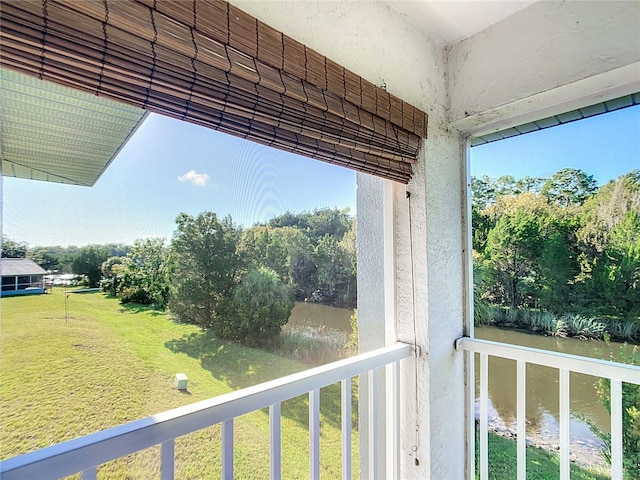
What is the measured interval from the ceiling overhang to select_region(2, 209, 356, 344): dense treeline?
185 mm

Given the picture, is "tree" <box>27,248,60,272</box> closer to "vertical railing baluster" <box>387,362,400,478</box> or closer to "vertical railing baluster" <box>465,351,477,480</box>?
"vertical railing baluster" <box>387,362,400,478</box>

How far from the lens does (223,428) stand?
3.04ft

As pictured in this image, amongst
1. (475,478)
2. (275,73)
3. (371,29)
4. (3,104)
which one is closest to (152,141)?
(3,104)

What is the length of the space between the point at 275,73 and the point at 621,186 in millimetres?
1555

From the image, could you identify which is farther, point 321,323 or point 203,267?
point 321,323

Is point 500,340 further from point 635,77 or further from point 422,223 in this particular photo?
point 635,77

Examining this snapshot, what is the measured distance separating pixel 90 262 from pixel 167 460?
0.55 metres

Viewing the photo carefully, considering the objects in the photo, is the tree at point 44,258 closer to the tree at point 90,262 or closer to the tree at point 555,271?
the tree at point 90,262

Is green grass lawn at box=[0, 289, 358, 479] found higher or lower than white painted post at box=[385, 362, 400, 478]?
higher

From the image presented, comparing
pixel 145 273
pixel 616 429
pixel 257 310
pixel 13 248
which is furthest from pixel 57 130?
pixel 616 429

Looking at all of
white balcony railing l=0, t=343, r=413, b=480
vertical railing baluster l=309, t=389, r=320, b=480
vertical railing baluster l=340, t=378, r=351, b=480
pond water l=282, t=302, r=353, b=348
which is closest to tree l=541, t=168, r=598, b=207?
white balcony railing l=0, t=343, r=413, b=480

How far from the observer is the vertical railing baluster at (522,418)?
5.02 feet

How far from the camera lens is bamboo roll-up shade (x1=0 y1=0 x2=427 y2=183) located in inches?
25.4

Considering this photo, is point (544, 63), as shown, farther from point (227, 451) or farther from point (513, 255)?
point (227, 451)
